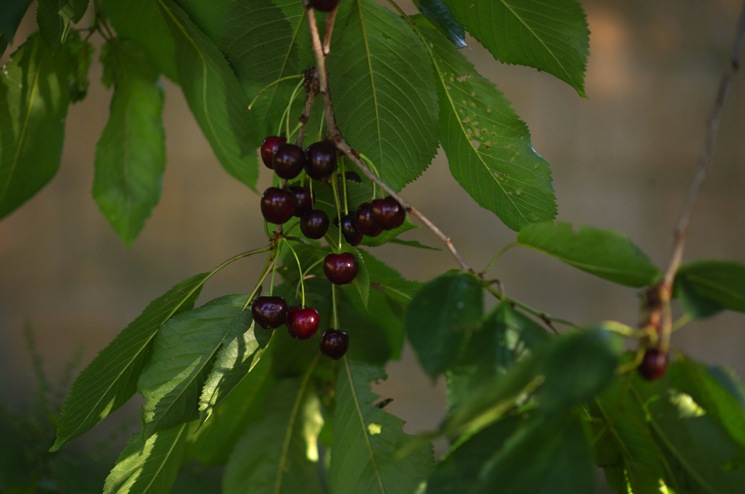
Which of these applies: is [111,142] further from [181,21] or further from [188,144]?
[188,144]

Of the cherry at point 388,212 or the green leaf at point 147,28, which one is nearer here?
the cherry at point 388,212

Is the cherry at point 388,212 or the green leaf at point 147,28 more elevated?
the green leaf at point 147,28

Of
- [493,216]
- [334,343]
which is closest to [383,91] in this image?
[334,343]

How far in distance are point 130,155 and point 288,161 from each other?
1.10 ft

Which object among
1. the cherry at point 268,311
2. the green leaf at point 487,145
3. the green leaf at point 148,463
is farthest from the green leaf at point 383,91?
the green leaf at point 148,463

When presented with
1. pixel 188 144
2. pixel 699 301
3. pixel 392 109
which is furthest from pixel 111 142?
pixel 188 144

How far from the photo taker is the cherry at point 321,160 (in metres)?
0.48

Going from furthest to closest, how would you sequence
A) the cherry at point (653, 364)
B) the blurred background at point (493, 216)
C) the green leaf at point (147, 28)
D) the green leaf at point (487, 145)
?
the blurred background at point (493, 216), the green leaf at point (147, 28), the green leaf at point (487, 145), the cherry at point (653, 364)

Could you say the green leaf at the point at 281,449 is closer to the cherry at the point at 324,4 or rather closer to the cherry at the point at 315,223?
the cherry at the point at 315,223

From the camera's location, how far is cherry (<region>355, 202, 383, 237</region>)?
495 mm

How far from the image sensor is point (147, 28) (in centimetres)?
69

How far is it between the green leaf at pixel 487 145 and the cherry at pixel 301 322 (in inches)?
6.0

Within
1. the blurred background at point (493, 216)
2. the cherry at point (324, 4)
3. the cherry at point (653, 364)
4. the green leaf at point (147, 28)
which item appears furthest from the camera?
the blurred background at point (493, 216)

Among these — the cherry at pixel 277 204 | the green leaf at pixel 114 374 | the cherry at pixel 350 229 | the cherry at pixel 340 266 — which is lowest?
the green leaf at pixel 114 374
